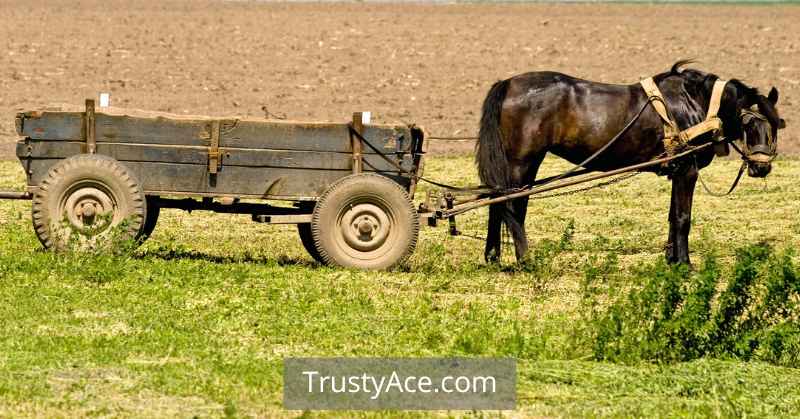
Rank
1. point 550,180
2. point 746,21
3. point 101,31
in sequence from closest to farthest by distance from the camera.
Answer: point 550,180 < point 101,31 < point 746,21

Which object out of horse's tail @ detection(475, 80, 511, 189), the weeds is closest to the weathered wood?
horse's tail @ detection(475, 80, 511, 189)

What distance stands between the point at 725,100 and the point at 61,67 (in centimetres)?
1863

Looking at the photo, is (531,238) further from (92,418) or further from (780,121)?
(92,418)

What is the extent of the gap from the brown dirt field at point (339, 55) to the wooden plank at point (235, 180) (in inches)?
443

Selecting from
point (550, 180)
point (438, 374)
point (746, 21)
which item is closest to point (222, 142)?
point (550, 180)

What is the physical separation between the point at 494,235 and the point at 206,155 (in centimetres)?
266

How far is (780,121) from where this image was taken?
12867 millimetres

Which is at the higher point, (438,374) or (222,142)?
(222,142)

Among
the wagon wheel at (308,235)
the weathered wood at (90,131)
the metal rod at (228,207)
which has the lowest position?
the wagon wheel at (308,235)

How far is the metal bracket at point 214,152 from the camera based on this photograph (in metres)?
11.6

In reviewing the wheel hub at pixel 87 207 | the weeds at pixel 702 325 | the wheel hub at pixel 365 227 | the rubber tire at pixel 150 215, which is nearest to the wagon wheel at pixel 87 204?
the wheel hub at pixel 87 207

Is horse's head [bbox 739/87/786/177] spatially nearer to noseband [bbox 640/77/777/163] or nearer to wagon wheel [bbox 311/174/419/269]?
noseband [bbox 640/77/777/163]

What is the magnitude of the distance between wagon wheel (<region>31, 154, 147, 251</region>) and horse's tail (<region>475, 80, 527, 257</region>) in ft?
9.19

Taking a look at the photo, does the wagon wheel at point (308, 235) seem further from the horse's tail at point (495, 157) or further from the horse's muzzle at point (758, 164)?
the horse's muzzle at point (758, 164)
